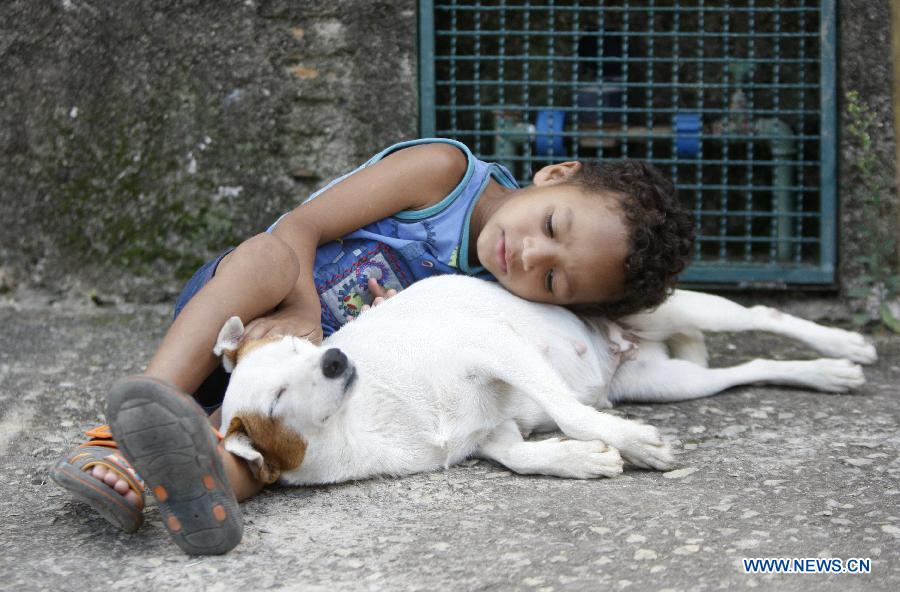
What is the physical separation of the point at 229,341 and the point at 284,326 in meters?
0.23

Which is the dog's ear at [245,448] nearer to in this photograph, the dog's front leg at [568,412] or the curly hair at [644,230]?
the dog's front leg at [568,412]

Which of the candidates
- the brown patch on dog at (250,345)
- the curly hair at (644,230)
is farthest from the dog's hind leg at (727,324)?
the brown patch on dog at (250,345)

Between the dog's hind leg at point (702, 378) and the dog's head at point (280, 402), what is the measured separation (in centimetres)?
124

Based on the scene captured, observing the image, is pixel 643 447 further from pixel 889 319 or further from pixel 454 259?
pixel 889 319

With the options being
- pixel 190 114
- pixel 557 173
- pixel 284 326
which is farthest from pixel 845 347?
pixel 190 114

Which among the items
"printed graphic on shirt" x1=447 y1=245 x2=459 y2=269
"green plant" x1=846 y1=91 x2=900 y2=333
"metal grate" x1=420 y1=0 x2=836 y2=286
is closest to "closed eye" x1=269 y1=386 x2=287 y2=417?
"printed graphic on shirt" x1=447 y1=245 x2=459 y2=269

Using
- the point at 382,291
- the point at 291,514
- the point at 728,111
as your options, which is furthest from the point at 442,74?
the point at 291,514

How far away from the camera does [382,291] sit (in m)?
3.26

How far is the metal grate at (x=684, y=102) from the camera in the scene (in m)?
4.16

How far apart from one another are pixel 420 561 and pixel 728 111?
268cm

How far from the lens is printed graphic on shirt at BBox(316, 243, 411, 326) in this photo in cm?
325

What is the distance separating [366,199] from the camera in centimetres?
319

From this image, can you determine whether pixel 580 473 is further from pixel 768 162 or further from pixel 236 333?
pixel 768 162

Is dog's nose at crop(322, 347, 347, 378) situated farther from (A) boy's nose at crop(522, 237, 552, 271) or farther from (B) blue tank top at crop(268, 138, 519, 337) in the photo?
(B) blue tank top at crop(268, 138, 519, 337)
